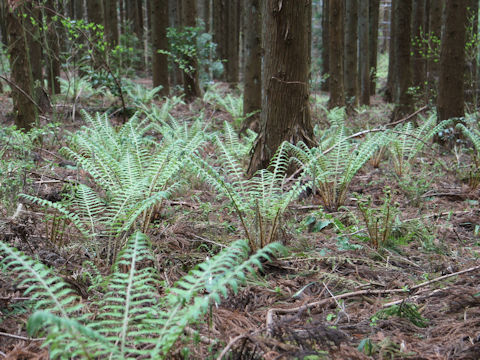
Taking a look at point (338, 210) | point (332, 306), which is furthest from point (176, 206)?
point (332, 306)

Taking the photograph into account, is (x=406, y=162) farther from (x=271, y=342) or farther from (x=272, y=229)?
(x=271, y=342)

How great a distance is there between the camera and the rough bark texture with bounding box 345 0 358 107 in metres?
9.91

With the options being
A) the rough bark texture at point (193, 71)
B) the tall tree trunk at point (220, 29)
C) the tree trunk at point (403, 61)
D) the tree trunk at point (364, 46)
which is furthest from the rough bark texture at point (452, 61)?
the tall tree trunk at point (220, 29)

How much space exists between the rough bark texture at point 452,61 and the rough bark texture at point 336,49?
341 centimetres

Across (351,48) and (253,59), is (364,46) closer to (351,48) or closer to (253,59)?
(351,48)

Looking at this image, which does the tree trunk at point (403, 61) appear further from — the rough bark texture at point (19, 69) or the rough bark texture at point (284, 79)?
the rough bark texture at point (19, 69)

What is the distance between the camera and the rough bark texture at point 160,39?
9635 mm

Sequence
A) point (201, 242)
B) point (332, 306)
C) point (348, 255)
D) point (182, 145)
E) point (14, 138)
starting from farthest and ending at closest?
point (14, 138) < point (182, 145) < point (201, 242) < point (348, 255) < point (332, 306)

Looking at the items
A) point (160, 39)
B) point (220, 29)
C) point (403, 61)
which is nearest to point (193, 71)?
point (160, 39)

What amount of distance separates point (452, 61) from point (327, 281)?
4140 mm

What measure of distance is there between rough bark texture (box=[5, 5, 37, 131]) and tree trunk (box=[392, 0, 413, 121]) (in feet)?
19.5

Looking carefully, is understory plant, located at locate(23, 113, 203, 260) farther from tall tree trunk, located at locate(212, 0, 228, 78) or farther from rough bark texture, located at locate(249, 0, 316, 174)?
tall tree trunk, located at locate(212, 0, 228, 78)

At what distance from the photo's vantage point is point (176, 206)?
313cm

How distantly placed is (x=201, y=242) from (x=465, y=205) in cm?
216
